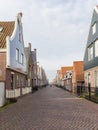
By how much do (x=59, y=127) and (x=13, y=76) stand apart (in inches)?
641

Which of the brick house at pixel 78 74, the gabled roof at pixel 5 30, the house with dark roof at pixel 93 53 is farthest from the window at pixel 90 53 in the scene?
the brick house at pixel 78 74

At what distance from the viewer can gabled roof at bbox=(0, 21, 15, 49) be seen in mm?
22850

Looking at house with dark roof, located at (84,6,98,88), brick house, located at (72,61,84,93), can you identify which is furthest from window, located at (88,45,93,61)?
brick house, located at (72,61,84,93)

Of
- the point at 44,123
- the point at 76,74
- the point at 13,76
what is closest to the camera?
the point at 44,123

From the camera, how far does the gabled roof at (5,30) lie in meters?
22.9

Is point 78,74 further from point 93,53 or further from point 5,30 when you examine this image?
point 5,30

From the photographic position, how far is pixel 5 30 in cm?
2575

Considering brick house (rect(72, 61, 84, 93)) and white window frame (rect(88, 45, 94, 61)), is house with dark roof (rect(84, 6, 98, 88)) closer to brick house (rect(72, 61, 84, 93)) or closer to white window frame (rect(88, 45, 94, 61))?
white window frame (rect(88, 45, 94, 61))

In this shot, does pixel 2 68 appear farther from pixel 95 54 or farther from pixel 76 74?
pixel 76 74

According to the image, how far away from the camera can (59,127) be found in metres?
9.74

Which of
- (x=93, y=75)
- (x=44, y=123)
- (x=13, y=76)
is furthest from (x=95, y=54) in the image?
(x=44, y=123)

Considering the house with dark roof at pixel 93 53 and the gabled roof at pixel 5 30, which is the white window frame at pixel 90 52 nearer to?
the house with dark roof at pixel 93 53

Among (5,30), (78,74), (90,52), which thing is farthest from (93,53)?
(78,74)

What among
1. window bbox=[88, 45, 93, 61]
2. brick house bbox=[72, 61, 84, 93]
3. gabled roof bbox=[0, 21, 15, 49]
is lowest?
brick house bbox=[72, 61, 84, 93]
